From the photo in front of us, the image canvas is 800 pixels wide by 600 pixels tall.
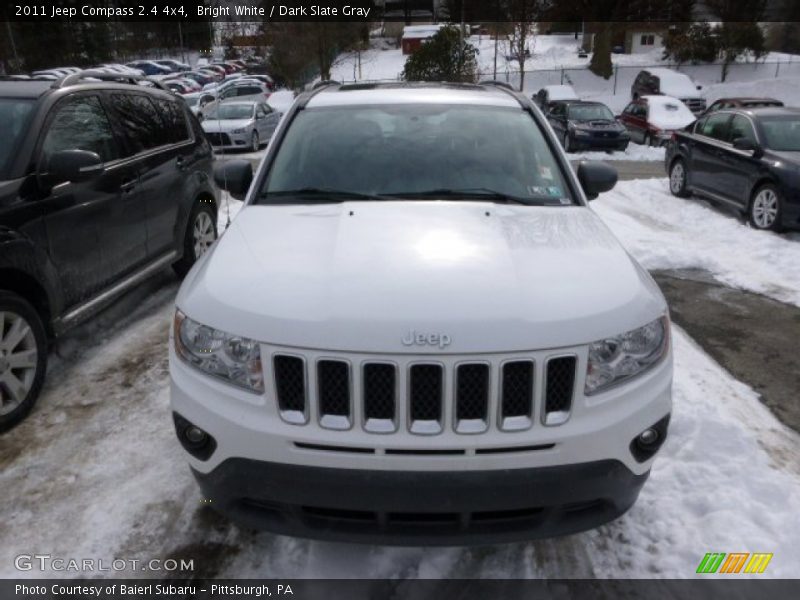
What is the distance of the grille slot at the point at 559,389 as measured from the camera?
87.0 inches

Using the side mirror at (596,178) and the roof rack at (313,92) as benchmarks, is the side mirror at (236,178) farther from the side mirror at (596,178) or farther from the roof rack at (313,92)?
the side mirror at (596,178)

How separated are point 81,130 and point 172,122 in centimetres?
160

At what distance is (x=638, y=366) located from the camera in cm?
238

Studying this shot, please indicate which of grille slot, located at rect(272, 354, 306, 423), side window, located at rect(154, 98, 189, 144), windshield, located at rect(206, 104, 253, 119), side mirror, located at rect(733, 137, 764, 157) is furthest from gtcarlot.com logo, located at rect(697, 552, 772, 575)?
windshield, located at rect(206, 104, 253, 119)

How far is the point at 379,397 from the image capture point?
2.19m

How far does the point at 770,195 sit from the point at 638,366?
7.64m

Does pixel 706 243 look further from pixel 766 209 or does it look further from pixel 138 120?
pixel 138 120

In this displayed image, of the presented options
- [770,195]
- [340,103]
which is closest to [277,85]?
[770,195]

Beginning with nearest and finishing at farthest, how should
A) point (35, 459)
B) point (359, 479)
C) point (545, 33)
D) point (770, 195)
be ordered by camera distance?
1. point (359, 479)
2. point (35, 459)
3. point (770, 195)
4. point (545, 33)

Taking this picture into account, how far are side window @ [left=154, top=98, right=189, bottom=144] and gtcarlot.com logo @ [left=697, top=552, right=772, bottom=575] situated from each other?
5203 millimetres

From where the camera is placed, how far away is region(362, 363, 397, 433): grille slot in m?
2.17

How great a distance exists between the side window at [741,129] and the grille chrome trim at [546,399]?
8852 mm

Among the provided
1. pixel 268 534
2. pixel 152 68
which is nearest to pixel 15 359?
pixel 268 534

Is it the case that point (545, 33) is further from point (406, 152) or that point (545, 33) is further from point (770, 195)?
point (406, 152)
